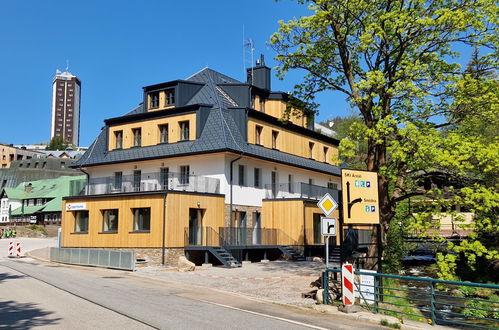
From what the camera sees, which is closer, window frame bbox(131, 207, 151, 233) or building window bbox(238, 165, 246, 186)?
window frame bbox(131, 207, 151, 233)

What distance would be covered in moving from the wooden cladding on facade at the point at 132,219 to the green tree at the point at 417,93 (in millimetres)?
11633

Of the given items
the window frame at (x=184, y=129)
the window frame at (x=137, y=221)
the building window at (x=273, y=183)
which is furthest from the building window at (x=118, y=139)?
the building window at (x=273, y=183)

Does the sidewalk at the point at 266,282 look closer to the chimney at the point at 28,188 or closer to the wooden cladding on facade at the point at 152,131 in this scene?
the wooden cladding on facade at the point at 152,131

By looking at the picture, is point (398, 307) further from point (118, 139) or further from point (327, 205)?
point (118, 139)

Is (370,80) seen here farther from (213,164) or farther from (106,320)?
(213,164)

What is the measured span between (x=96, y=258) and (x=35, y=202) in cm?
5826

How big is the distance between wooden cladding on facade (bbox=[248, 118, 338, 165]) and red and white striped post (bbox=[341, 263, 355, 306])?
1975cm

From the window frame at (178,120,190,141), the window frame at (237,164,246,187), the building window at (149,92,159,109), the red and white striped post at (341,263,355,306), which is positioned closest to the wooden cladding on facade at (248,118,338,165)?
the window frame at (237,164,246,187)

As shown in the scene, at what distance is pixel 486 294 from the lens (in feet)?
75.0

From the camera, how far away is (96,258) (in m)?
25.2

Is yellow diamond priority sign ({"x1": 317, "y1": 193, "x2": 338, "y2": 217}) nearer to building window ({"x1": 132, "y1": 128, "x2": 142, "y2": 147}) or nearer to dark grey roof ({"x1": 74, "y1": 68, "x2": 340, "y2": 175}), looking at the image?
dark grey roof ({"x1": 74, "y1": 68, "x2": 340, "y2": 175})

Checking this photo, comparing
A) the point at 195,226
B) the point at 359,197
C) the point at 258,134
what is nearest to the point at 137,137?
the point at 258,134

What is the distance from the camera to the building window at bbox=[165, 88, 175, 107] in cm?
3372

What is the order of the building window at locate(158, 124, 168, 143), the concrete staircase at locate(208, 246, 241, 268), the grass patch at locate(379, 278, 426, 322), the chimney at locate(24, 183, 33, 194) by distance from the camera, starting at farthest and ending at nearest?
the chimney at locate(24, 183, 33, 194), the building window at locate(158, 124, 168, 143), the concrete staircase at locate(208, 246, 241, 268), the grass patch at locate(379, 278, 426, 322)
